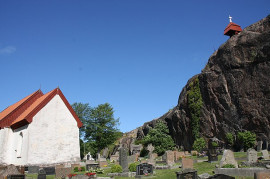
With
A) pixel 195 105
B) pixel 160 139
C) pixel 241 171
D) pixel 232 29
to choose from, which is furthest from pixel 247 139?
pixel 232 29

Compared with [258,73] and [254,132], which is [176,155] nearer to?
[254,132]

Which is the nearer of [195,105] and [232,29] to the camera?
[195,105]

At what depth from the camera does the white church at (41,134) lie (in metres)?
24.9

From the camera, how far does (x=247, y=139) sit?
26531 millimetres

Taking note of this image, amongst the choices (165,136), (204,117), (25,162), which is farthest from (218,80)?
(25,162)

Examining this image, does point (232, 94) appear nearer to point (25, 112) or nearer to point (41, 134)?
point (41, 134)

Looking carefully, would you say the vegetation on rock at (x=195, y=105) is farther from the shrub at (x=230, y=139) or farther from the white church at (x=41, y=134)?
the white church at (x=41, y=134)

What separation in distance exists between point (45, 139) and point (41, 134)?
662 mm

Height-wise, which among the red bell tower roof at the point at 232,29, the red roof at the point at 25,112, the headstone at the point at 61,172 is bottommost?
the headstone at the point at 61,172

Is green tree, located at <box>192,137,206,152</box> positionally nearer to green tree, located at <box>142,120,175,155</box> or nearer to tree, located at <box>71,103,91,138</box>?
green tree, located at <box>142,120,175,155</box>

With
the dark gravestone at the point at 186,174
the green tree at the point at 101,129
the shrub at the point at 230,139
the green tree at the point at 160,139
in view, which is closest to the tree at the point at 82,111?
the green tree at the point at 101,129

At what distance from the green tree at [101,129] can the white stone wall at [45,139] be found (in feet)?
48.9

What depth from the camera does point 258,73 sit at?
28.5 m

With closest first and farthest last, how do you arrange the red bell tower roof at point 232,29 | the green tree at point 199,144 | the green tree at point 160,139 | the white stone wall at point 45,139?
the white stone wall at point 45,139 < the green tree at point 199,144 < the green tree at point 160,139 < the red bell tower roof at point 232,29
